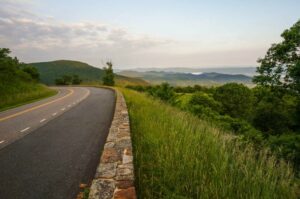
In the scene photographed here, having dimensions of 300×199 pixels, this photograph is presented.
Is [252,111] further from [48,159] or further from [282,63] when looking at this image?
[48,159]

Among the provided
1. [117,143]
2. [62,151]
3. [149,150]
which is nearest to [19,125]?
[62,151]

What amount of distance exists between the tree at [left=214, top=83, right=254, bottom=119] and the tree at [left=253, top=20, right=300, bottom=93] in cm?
2884

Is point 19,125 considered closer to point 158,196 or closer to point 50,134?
point 50,134

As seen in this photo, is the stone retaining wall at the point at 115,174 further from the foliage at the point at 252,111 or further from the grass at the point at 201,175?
the foliage at the point at 252,111

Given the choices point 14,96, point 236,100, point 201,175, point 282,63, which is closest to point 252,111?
point 236,100

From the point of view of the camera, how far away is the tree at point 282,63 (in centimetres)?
2259

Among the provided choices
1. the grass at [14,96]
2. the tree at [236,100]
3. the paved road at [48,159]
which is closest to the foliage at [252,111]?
the tree at [236,100]

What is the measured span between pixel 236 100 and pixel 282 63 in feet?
101

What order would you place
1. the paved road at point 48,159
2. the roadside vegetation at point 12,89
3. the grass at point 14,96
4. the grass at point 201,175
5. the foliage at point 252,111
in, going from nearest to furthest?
the grass at point 201,175, the paved road at point 48,159, the foliage at point 252,111, the grass at point 14,96, the roadside vegetation at point 12,89

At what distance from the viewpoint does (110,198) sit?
3.42 meters

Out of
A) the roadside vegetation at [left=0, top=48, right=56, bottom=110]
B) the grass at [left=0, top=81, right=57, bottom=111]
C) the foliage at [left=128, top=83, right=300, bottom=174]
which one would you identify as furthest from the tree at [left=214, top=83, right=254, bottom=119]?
the grass at [left=0, top=81, right=57, bottom=111]

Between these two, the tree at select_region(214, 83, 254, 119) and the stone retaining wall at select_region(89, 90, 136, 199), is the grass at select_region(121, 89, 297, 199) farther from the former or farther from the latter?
the tree at select_region(214, 83, 254, 119)

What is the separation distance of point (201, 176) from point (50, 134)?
688cm

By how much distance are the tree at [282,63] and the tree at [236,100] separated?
94.6 ft
